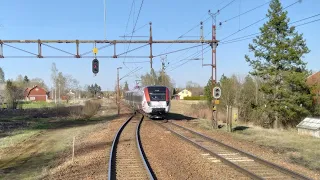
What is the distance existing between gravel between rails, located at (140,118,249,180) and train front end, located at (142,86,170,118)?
11863 millimetres

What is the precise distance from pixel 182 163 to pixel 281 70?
28.4m

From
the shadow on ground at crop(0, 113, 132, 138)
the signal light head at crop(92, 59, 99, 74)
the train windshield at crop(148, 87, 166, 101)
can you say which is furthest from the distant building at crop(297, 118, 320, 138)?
the shadow on ground at crop(0, 113, 132, 138)

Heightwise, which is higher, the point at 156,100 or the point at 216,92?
the point at 216,92

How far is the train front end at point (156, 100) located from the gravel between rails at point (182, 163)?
38.9ft

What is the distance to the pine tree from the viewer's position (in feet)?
115

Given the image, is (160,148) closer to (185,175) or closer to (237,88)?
(185,175)

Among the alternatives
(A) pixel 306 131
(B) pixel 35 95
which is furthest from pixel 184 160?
(B) pixel 35 95

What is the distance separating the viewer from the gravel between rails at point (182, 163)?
31.0 feet

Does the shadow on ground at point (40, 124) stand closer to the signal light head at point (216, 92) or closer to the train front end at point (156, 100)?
the train front end at point (156, 100)

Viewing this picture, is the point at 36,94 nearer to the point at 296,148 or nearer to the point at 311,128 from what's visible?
the point at 311,128

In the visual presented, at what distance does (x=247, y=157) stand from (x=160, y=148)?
12.7 ft

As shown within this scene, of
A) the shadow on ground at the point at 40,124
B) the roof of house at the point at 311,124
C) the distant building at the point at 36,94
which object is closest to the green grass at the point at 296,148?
the roof of house at the point at 311,124

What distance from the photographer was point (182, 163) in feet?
36.1

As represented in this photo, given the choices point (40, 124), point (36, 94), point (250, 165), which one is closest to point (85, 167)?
point (250, 165)
